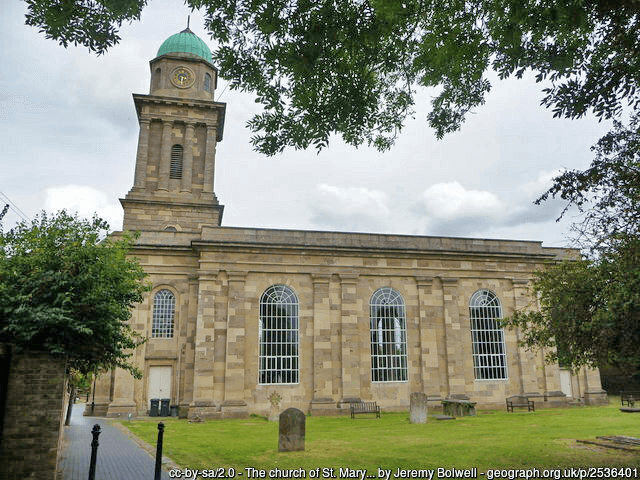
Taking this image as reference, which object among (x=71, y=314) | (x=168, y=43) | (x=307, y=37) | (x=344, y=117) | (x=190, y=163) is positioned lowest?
(x=71, y=314)

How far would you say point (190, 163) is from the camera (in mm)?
35000

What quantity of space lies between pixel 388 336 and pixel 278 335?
21.5ft

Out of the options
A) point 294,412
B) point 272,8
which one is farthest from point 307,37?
point 294,412

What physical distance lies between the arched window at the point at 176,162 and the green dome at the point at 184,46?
7.51 m

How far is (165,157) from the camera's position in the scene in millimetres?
34875

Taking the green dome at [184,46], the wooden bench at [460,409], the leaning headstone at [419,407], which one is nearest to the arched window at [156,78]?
the green dome at [184,46]

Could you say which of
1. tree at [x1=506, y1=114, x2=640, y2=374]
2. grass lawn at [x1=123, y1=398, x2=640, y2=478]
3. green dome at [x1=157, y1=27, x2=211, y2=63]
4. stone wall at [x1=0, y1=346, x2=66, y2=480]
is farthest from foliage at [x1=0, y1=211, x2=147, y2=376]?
green dome at [x1=157, y1=27, x2=211, y2=63]

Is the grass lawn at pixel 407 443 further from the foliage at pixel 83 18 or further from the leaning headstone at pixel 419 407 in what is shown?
the foliage at pixel 83 18

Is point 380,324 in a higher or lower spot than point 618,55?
lower

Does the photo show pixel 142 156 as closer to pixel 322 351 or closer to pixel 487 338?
pixel 322 351

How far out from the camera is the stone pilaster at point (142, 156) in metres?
34.0

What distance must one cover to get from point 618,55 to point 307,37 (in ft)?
15.6

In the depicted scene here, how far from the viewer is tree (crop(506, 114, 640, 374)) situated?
884 cm

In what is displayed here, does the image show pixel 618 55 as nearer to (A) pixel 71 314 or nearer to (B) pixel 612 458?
(B) pixel 612 458
